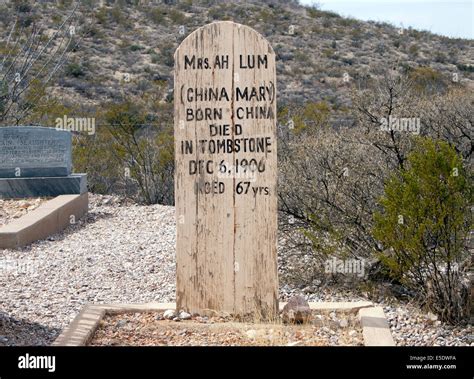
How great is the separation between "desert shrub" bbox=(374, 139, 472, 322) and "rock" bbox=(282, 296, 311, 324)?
1400mm

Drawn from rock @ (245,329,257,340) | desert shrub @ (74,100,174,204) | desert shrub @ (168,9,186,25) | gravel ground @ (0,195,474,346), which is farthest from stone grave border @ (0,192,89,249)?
desert shrub @ (168,9,186,25)

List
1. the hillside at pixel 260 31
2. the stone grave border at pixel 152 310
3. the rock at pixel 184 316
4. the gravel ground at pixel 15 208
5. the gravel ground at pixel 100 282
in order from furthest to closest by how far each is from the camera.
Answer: the hillside at pixel 260 31 < the gravel ground at pixel 15 208 < the gravel ground at pixel 100 282 < the rock at pixel 184 316 < the stone grave border at pixel 152 310

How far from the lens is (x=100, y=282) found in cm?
855

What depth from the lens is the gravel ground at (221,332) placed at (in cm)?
544

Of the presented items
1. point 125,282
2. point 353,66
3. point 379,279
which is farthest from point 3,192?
point 353,66

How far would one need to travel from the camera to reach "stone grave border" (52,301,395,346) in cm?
536

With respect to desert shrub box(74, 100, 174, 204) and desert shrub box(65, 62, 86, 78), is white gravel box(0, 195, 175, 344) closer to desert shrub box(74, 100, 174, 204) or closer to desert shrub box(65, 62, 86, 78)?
desert shrub box(74, 100, 174, 204)

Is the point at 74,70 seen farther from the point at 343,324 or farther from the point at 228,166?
the point at 343,324

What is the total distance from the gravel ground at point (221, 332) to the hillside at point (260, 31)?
2199cm

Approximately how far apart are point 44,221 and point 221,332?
6.06m

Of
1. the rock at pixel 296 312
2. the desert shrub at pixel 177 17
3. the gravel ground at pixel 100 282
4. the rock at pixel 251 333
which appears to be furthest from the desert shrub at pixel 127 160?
the desert shrub at pixel 177 17

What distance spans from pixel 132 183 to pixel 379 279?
29.6 feet

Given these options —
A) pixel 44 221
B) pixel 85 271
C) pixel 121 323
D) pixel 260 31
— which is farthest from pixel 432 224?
pixel 260 31

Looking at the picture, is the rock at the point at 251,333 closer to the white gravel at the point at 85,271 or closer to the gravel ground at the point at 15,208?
the white gravel at the point at 85,271
